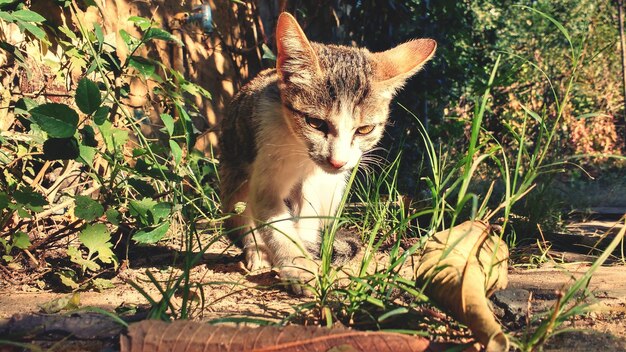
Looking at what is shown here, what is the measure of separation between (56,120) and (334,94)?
1448mm

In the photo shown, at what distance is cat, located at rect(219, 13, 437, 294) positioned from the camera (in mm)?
3092

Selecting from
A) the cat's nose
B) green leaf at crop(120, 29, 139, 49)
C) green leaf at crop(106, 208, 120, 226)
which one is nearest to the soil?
green leaf at crop(106, 208, 120, 226)

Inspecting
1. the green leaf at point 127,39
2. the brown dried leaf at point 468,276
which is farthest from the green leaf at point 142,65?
the brown dried leaf at point 468,276

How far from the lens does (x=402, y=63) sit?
10.9 ft

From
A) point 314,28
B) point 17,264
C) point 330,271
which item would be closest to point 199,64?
point 314,28

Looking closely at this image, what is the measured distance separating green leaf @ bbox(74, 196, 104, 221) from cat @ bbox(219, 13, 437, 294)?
777 mm

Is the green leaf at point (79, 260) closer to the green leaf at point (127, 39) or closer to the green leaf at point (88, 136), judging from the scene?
the green leaf at point (88, 136)

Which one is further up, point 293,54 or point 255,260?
point 293,54

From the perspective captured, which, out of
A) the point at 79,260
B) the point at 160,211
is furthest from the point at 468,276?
the point at 79,260

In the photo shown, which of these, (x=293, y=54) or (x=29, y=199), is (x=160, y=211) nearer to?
(x=29, y=199)

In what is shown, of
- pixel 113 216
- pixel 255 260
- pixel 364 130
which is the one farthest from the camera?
pixel 364 130

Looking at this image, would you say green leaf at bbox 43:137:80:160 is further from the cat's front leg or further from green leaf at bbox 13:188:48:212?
the cat's front leg

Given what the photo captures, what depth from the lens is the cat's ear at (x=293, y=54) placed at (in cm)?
296

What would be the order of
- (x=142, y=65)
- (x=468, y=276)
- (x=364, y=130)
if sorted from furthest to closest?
1. (x=364, y=130)
2. (x=142, y=65)
3. (x=468, y=276)
